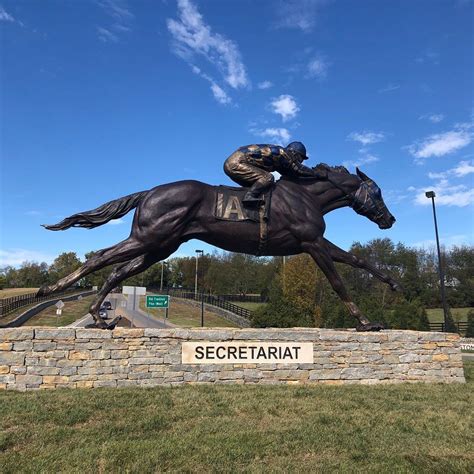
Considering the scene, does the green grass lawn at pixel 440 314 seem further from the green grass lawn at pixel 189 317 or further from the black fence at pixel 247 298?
the black fence at pixel 247 298

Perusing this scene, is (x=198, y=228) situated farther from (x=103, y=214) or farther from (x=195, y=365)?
(x=195, y=365)

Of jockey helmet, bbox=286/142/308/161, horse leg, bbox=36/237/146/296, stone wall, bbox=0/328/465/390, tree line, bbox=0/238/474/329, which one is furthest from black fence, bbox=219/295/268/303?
horse leg, bbox=36/237/146/296

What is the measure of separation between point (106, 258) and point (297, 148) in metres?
4.17

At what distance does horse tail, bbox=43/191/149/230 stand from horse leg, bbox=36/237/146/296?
0.66 metres

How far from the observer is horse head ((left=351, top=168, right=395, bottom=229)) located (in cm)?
891

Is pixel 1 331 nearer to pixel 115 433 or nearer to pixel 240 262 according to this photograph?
pixel 115 433

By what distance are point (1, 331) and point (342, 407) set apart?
543 centimetres

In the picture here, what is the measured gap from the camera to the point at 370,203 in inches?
350

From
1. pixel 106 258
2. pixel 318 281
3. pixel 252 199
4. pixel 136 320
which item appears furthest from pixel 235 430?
pixel 136 320

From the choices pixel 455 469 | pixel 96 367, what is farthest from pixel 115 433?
pixel 455 469

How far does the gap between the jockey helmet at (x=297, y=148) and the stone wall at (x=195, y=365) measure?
Result: 340 centimetres

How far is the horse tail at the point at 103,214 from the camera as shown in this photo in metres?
7.96

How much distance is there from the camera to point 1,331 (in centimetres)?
703

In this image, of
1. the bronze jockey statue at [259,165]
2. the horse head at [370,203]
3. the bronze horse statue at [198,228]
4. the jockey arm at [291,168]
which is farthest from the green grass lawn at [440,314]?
the bronze jockey statue at [259,165]
